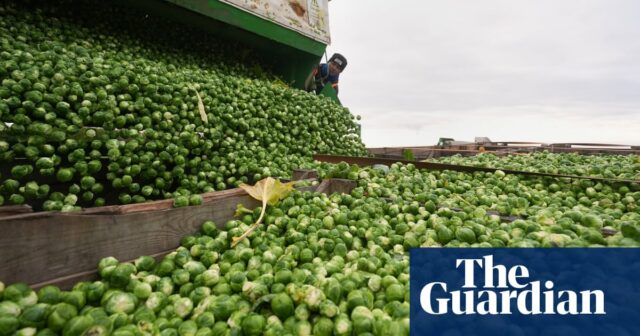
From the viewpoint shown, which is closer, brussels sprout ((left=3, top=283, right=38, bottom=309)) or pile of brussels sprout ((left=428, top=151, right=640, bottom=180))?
brussels sprout ((left=3, top=283, right=38, bottom=309))

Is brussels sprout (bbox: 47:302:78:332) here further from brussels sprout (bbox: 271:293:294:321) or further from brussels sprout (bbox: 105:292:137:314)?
brussels sprout (bbox: 271:293:294:321)

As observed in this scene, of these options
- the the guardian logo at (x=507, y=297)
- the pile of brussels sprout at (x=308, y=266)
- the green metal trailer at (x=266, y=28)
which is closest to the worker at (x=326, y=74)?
the green metal trailer at (x=266, y=28)

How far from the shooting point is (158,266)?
96.9 inches

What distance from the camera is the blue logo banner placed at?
1610mm

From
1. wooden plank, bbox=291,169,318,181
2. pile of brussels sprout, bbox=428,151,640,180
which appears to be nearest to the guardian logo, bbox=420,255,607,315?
wooden plank, bbox=291,169,318,181

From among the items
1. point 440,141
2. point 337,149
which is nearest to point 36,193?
point 337,149

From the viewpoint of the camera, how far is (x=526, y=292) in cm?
179

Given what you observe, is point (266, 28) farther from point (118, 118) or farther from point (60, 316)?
point (60, 316)

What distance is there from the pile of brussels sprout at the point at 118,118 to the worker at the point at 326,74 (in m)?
2.44

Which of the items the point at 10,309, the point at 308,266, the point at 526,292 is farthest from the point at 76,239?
the point at 526,292

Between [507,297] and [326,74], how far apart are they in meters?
7.89

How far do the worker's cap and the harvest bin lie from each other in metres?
7.74

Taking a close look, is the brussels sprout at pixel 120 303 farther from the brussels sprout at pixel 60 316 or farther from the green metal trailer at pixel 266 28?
the green metal trailer at pixel 266 28

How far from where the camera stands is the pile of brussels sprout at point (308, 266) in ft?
5.92
